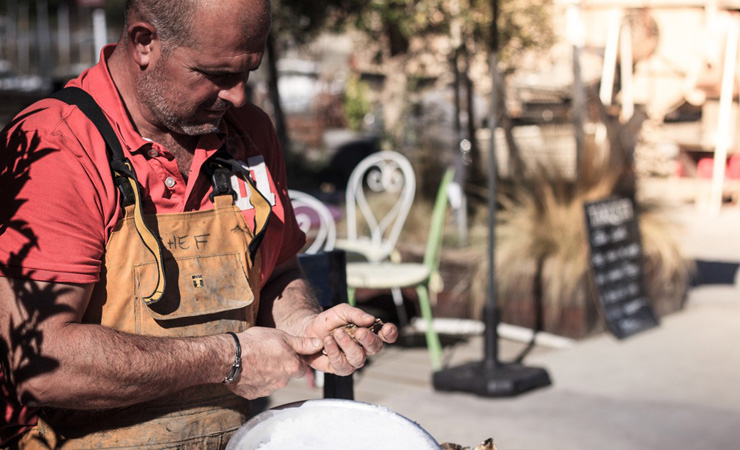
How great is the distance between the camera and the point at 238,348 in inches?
65.1

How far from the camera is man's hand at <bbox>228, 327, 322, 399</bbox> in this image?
5.48ft

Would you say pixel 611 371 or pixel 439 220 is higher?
pixel 439 220

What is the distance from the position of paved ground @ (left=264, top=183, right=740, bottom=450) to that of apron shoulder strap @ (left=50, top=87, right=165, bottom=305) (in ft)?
7.49

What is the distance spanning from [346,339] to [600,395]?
10.2 ft

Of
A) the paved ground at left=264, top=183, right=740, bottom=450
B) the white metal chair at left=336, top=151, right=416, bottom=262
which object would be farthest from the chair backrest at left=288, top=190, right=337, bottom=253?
the paved ground at left=264, top=183, right=740, bottom=450

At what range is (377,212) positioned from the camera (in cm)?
692

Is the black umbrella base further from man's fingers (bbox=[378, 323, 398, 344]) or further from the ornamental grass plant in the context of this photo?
man's fingers (bbox=[378, 323, 398, 344])

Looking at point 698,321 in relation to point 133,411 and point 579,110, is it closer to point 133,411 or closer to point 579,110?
point 579,110

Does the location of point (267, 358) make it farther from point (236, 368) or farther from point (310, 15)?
point (310, 15)

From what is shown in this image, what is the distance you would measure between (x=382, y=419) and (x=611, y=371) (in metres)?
3.61

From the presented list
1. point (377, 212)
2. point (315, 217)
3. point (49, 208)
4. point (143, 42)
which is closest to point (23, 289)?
point (49, 208)

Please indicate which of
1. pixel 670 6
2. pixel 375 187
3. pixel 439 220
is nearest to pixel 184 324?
pixel 439 220

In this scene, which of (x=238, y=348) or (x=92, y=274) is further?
(x=238, y=348)

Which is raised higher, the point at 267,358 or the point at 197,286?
the point at 197,286
